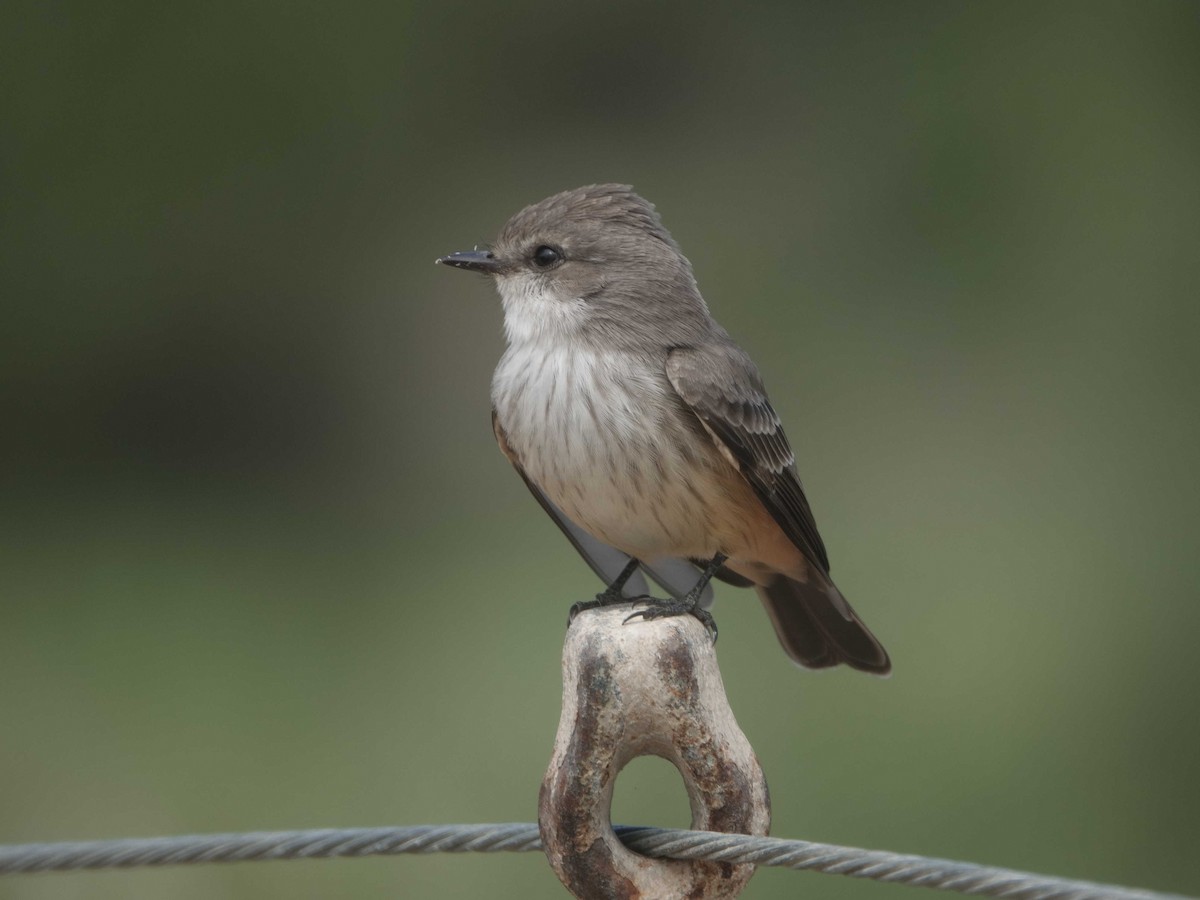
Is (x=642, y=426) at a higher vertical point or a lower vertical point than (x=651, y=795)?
higher

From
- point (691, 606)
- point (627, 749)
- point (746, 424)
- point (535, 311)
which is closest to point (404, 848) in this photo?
point (627, 749)

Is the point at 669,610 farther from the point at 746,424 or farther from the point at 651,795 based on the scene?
the point at 651,795

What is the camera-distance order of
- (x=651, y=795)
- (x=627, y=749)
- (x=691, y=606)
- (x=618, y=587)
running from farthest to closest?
(x=651, y=795) → (x=618, y=587) → (x=691, y=606) → (x=627, y=749)

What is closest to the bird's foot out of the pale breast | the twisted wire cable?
the pale breast

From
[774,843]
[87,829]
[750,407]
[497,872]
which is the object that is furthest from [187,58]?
[774,843]

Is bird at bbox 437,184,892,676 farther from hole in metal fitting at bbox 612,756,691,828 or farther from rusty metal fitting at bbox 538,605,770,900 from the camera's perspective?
hole in metal fitting at bbox 612,756,691,828

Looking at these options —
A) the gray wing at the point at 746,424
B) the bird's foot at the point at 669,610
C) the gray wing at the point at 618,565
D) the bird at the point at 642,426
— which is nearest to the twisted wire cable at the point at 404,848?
the bird's foot at the point at 669,610

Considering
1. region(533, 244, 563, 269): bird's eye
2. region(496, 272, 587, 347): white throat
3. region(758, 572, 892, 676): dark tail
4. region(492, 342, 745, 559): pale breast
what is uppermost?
region(533, 244, 563, 269): bird's eye
